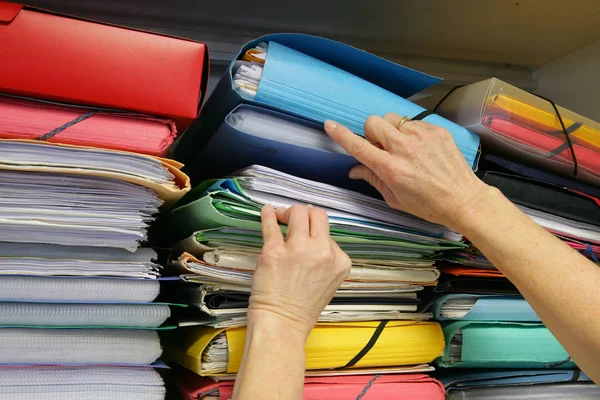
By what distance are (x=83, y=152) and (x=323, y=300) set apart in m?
0.39

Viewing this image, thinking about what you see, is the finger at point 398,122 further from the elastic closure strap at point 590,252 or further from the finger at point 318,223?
the elastic closure strap at point 590,252

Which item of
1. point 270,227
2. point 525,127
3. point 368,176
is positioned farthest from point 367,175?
point 525,127

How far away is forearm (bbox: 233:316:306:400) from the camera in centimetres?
66

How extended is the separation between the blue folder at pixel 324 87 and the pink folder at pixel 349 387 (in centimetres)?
40

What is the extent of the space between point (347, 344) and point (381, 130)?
13.7 inches

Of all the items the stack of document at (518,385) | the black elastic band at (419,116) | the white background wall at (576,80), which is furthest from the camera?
the white background wall at (576,80)

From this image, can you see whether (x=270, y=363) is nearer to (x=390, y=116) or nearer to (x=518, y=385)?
(x=390, y=116)

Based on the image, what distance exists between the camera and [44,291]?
2.32 feet

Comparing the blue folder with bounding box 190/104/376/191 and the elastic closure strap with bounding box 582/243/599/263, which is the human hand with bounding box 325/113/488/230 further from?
the elastic closure strap with bounding box 582/243/599/263

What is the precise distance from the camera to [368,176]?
0.86 metres

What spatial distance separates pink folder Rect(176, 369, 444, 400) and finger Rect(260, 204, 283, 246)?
24 centimetres

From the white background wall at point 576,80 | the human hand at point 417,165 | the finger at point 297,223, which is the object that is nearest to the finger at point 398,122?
the human hand at point 417,165

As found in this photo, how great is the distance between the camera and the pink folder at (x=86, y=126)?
27.9 inches

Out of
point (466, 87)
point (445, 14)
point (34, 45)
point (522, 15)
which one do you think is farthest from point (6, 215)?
point (522, 15)
